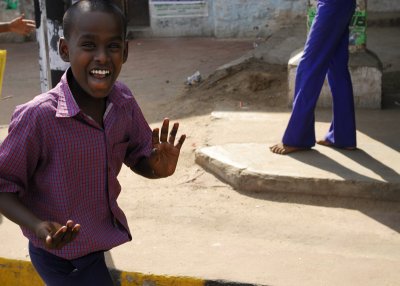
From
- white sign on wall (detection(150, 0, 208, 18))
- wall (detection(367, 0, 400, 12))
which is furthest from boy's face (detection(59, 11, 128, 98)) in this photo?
white sign on wall (detection(150, 0, 208, 18))

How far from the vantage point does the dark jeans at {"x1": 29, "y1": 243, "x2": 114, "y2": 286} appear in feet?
7.69

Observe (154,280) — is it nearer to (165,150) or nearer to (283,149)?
(165,150)

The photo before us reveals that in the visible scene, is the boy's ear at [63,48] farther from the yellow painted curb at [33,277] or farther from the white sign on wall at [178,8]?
the white sign on wall at [178,8]

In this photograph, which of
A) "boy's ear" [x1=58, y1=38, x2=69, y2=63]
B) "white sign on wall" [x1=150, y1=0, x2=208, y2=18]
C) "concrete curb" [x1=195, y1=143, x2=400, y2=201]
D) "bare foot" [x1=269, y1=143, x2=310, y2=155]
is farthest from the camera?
"white sign on wall" [x1=150, y1=0, x2=208, y2=18]

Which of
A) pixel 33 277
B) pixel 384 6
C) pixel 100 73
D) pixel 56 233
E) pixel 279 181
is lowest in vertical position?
pixel 33 277

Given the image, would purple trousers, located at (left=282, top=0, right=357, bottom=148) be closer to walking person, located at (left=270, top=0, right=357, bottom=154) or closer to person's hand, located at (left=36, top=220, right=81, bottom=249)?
walking person, located at (left=270, top=0, right=357, bottom=154)

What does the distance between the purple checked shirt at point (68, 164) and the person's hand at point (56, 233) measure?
0.69ft

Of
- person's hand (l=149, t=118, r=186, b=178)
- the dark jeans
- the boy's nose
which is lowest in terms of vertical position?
the dark jeans

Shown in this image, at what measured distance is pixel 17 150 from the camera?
2178 millimetres

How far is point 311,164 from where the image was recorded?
4590mm

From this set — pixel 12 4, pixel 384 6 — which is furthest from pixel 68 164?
pixel 12 4

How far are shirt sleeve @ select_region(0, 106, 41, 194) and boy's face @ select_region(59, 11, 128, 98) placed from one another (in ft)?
0.68

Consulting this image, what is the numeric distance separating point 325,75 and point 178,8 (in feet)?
23.7

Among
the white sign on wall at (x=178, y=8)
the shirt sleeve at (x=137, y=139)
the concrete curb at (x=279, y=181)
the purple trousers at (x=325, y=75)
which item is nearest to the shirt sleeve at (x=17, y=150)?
the shirt sleeve at (x=137, y=139)
